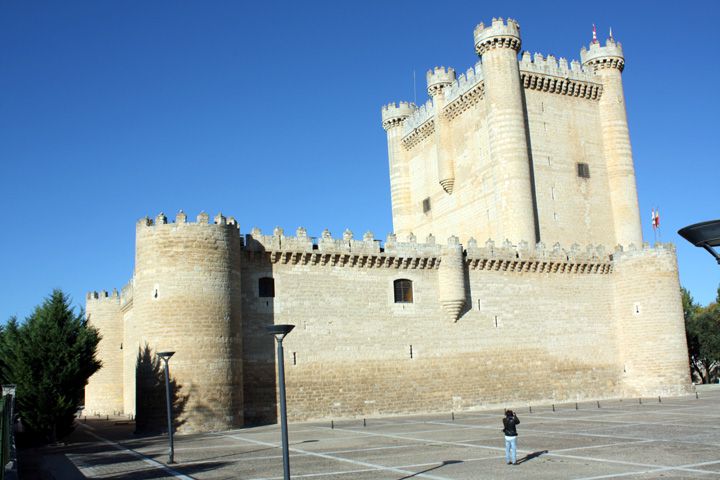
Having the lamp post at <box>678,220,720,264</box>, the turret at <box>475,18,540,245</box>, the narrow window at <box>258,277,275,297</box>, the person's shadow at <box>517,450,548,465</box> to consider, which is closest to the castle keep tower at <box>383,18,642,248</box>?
the turret at <box>475,18,540,245</box>

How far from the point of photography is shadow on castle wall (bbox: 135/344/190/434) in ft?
75.8

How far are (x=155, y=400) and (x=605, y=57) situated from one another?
29.8 m

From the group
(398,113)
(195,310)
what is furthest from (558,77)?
(195,310)

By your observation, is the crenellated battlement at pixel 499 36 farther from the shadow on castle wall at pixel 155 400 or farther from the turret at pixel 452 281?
the shadow on castle wall at pixel 155 400

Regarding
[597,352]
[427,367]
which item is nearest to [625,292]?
[597,352]

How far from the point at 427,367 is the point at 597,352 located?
9354 millimetres

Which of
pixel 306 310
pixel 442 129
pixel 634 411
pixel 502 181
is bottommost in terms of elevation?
pixel 634 411

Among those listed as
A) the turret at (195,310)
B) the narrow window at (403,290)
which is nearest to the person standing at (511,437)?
the turret at (195,310)

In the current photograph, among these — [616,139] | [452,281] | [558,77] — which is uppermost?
[558,77]

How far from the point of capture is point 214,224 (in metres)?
24.8

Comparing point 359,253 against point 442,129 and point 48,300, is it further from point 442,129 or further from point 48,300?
point 442,129

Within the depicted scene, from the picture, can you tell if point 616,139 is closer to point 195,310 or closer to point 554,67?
point 554,67

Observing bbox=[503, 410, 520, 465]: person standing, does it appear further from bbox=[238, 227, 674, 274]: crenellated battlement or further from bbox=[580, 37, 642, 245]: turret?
bbox=[580, 37, 642, 245]: turret

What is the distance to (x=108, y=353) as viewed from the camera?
36.8m
